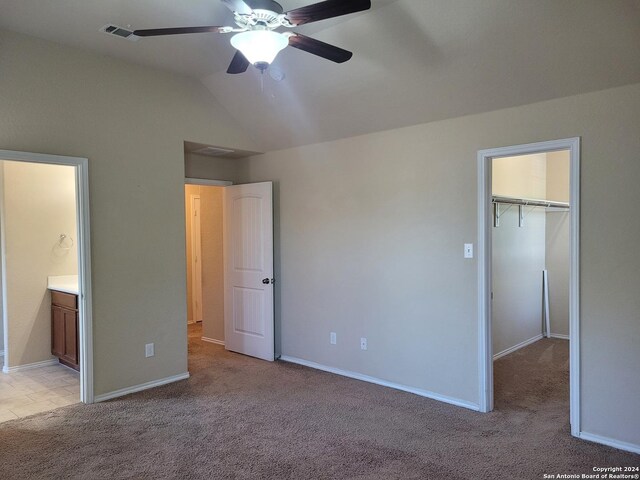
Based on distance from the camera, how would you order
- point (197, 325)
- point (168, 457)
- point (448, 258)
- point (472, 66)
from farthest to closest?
point (197, 325)
point (448, 258)
point (472, 66)
point (168, 457)

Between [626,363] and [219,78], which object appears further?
[219,78]

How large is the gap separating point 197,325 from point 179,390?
302cm

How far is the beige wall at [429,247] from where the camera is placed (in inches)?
120

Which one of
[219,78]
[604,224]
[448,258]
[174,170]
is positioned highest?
[219,78]

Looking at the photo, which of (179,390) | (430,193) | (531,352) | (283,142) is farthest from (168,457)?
(531,352)

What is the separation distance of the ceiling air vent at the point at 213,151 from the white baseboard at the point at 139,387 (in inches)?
92.7

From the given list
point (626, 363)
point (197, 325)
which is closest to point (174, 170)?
point (197, 325)

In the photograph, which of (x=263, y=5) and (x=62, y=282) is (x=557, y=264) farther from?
(x=62, y=282)

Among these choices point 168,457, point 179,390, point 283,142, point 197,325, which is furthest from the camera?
point 197,325

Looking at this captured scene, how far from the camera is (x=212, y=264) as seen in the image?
5957 mm

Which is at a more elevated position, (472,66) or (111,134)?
(472,66)

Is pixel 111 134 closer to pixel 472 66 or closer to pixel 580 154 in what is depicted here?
pixel 472 66

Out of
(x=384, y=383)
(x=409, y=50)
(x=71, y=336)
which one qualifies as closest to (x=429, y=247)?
(x=384, y=383)

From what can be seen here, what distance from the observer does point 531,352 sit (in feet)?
17.5
